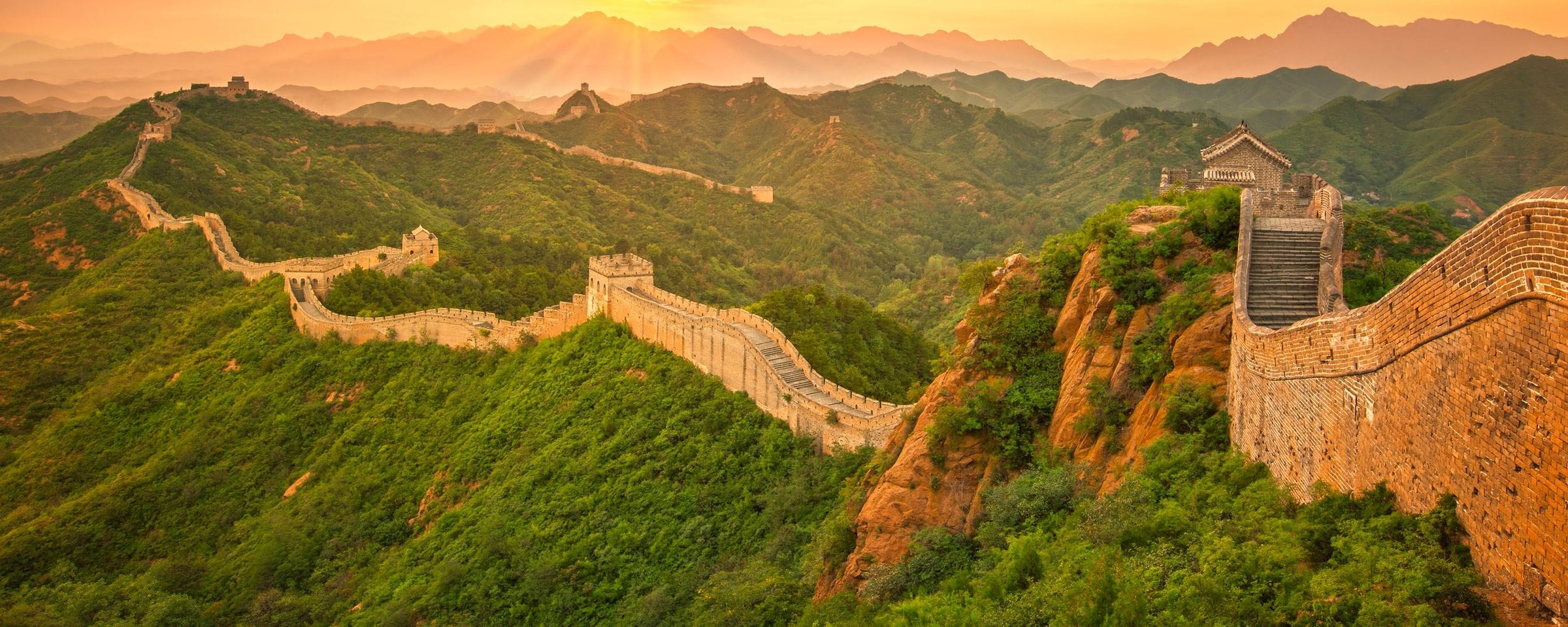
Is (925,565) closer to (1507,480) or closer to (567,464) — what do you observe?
(1507,480)

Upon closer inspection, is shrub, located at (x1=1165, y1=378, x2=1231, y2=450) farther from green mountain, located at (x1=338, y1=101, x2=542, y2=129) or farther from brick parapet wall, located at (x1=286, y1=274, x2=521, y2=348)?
green mountain, located at (x1=338, y1=101, x2=542, y2=129)

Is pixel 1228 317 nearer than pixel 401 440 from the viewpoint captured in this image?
Yes

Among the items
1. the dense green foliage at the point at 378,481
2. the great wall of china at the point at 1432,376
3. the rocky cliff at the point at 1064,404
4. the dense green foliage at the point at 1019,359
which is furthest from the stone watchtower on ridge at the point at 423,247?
the great wall of china at the point at 1432,376

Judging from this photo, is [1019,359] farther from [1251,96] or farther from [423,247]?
[1251,96]

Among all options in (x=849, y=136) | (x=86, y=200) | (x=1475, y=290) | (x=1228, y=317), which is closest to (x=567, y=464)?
(x=1228, y=317)

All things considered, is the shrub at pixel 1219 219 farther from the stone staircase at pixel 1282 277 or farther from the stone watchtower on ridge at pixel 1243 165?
the stone watchtower on ridge at pixel 1243 165
